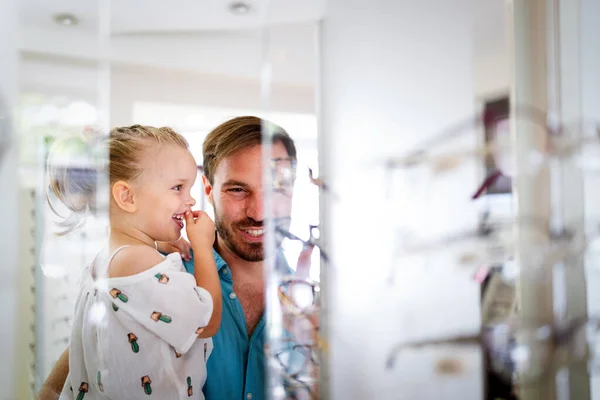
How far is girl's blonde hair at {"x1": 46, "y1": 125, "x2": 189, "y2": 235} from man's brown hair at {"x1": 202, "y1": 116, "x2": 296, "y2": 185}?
0.21 ft

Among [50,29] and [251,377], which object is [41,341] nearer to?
[251,377]

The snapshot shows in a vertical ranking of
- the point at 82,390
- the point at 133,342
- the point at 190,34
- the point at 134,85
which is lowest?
the point at 82,390

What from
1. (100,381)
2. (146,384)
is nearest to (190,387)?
(146,384)

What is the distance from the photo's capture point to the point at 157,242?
3.44 ft

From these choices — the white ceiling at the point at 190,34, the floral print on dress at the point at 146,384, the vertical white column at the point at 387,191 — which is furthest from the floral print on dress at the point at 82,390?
the white ceiling at the point at 190,34

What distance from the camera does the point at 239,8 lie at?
3.55ft

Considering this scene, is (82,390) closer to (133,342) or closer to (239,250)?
(133,342)

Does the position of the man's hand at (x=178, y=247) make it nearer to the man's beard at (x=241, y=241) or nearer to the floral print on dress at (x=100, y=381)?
the man's beard at (x=241, y=241)

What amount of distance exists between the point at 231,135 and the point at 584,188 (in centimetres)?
95

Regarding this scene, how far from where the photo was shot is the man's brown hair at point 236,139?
1.06 m

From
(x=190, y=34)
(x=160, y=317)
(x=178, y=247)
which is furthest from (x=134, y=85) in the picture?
(x=160, y=317)

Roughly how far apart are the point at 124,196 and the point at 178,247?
17cm

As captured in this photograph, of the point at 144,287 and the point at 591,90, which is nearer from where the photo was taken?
the point at 144,287

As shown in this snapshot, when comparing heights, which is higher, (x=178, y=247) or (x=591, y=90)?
(x=591, y=90)
